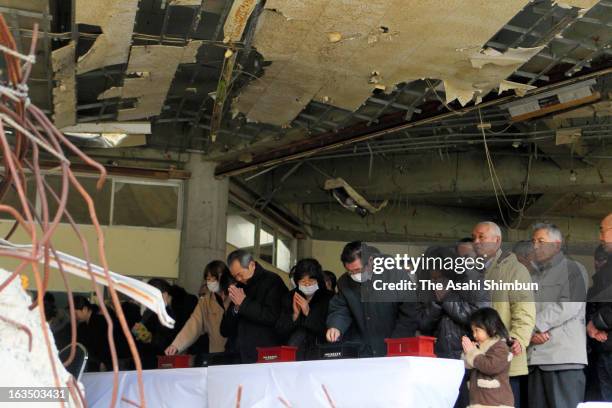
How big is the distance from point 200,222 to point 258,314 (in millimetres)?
4651

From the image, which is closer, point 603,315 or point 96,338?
point 603,315

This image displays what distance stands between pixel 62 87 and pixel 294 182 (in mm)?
5410

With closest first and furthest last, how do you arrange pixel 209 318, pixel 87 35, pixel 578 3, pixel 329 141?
pixel 578 3
pixel 87 35
pixel 209 318
pixel 329 141

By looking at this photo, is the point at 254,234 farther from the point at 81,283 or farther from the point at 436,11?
the point at 436,11

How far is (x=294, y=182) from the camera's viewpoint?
43.6ft

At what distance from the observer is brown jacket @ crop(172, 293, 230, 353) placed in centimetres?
777

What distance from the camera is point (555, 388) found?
5.66 metres

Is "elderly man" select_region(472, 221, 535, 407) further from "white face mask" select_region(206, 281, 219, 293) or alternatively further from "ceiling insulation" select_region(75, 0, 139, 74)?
"ceiling insulation" select_region(75, 0, 139, 74)

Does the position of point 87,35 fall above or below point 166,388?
above

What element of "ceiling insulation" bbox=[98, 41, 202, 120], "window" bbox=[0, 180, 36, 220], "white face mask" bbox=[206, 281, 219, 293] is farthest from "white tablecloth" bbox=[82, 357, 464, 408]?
"ceiling insulation" bbox=[98, 41, 202, 120]

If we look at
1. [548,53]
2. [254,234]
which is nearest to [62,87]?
[548,53]

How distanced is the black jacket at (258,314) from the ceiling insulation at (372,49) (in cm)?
187

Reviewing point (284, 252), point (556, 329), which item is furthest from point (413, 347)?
point (284, 252)

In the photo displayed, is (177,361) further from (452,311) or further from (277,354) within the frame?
(452,311)
